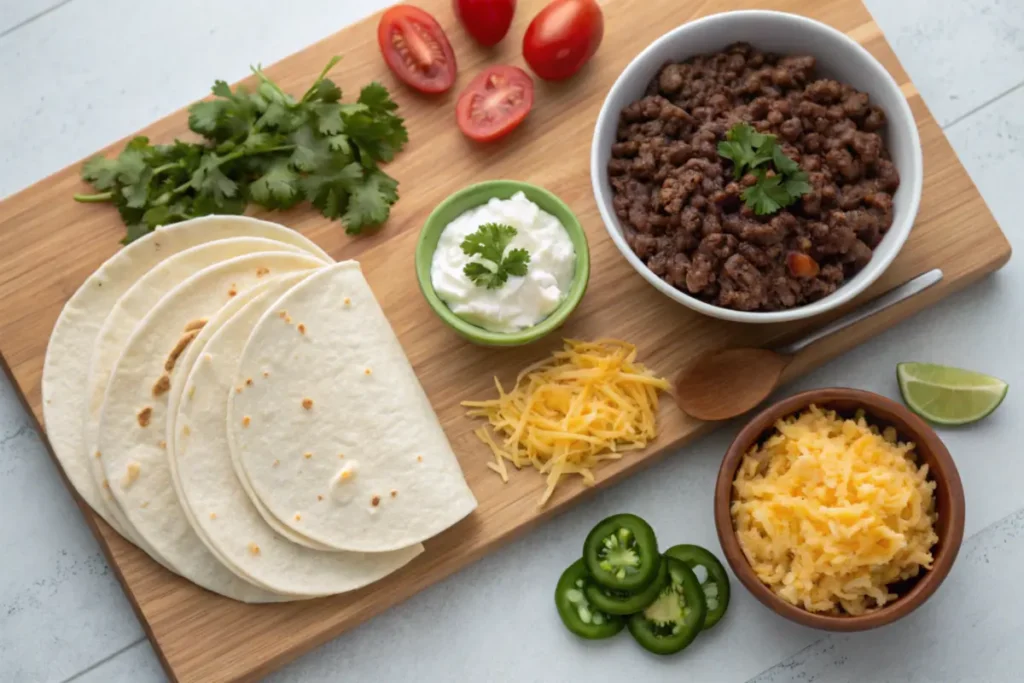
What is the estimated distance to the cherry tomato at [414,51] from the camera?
4.29 meters

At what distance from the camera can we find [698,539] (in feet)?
14.2

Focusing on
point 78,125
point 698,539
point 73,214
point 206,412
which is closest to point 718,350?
point 698,539

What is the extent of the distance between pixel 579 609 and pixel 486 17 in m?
2.43

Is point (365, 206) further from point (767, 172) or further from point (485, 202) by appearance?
point (767, 172)

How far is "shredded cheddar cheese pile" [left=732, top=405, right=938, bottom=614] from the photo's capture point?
12.0 feet

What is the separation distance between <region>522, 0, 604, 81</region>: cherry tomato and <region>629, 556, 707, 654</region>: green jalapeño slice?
2047 mm

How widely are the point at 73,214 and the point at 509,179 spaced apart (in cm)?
179

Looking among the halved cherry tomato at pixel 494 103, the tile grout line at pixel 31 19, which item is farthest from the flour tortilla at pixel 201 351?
the tile grout line at pixel 31 19

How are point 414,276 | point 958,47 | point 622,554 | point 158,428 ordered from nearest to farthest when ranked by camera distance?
1. point 158,428
2. point 622,554
3. point 414,276
4. point 958,47

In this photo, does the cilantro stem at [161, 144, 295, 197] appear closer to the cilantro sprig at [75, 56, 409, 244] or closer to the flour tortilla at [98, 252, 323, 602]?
the cilantro sprig at [75, 56, 409, 244]

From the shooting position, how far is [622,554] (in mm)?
4133

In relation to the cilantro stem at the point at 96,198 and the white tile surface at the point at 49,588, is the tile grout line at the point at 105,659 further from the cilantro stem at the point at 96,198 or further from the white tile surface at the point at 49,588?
the cilantro stem at the point at 96,198

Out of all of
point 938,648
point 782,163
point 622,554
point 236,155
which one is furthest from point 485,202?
point 938,648

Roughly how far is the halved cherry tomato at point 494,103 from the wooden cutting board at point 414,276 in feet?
0.25
